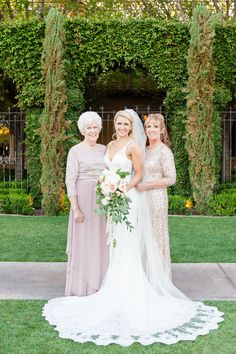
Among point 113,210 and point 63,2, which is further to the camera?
point 63,2

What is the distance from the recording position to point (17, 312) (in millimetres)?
4633

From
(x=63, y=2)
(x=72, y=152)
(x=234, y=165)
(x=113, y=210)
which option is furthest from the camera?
(x=234, y=165)

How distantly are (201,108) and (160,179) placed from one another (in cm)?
732

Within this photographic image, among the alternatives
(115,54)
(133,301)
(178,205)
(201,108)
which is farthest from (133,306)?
(115,54)

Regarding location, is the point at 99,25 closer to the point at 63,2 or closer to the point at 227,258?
the point at 63,2

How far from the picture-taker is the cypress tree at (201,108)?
11.8 meters

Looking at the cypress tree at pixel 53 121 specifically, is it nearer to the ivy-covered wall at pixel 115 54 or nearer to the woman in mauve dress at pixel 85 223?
the ivy-covered wall at pixel 115 54

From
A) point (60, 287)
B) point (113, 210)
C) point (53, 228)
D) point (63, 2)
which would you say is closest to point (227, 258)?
point (60, 287)

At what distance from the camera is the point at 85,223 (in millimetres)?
Answer: 5094

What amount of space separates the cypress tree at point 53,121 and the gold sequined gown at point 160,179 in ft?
22.0

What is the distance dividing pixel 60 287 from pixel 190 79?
7.76m

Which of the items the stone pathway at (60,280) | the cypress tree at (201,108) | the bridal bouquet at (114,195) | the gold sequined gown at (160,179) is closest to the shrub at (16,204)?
the cypress tree at (201,108)

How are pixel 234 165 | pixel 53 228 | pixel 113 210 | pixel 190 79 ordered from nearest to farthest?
1. pixel 113 210
2. pixel 53 228
3. pixel 190 79
4. pixel 234 165

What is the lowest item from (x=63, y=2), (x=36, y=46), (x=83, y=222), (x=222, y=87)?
(x=83, y=222)
